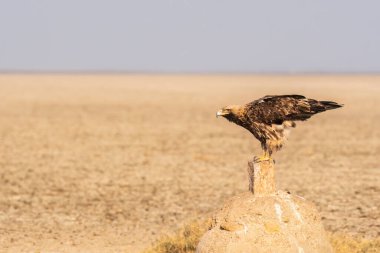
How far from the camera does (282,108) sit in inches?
310

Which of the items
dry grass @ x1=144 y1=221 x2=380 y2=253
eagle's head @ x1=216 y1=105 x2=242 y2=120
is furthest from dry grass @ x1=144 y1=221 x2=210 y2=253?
eagle's head @ x1=216 y1=105 x2=242 y2=120

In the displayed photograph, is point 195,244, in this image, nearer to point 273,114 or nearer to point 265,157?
point 265,157

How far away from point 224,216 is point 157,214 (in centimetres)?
650

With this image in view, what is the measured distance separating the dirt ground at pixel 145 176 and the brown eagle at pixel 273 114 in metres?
4.40

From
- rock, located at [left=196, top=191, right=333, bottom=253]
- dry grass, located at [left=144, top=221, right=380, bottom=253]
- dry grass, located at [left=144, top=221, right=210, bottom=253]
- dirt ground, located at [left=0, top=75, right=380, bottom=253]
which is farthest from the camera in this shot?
dirt ground, located at [left=0, top=75, right=380, bottom=253]

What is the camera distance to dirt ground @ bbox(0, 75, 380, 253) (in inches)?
519

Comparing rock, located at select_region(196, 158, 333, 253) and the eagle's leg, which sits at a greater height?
the eagle's leg

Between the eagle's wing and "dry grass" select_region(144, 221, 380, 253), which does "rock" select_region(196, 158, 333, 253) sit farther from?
"dry grass" select_region(144, 221, 380, 253)

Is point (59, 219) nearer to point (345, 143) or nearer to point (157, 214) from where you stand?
point (157, 214)

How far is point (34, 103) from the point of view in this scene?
162 ft

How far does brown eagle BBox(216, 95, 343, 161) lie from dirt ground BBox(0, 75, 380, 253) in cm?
440

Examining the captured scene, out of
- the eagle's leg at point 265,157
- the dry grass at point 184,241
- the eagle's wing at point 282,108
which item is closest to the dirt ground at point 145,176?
the dry grass at point 184,241

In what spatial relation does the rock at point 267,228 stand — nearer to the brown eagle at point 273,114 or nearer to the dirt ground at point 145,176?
the brown eagle at point 273,114

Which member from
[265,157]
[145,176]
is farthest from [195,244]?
[145,176]
